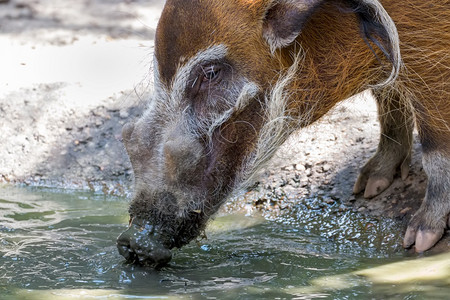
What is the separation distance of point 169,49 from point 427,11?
Result: 48.3 inches

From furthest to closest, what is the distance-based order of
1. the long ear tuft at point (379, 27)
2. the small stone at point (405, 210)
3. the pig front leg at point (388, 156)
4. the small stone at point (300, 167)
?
the small stone at point (300, 167)
the pig front leg at point (388, 156)
the small stone at point (405, 210)
the long ear tuft at point (379, 27)

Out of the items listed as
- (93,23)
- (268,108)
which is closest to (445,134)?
(268,108)

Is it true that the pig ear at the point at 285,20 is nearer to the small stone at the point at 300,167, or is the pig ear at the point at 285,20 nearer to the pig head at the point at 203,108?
the pig head at the point at 203,108

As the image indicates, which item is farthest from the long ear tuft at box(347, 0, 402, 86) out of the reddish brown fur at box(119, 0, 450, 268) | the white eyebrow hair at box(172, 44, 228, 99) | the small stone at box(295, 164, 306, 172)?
the small stone at box(295, 164, 306, 172)

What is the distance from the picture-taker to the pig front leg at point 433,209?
354cm

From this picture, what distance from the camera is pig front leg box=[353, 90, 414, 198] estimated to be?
13.6ft

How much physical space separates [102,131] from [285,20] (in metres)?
2.67

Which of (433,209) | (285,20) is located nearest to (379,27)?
(285,20)

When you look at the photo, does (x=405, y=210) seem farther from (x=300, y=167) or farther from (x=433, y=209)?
(x=300, y=167)

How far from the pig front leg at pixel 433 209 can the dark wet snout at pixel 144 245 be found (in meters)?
1.26

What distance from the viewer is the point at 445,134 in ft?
11.5

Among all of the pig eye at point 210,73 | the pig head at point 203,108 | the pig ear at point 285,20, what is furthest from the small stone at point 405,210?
the pig eye at point 210,73

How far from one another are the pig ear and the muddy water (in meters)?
1.01

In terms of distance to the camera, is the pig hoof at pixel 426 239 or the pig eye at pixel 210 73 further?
the pig hoof at pixel 426 239
